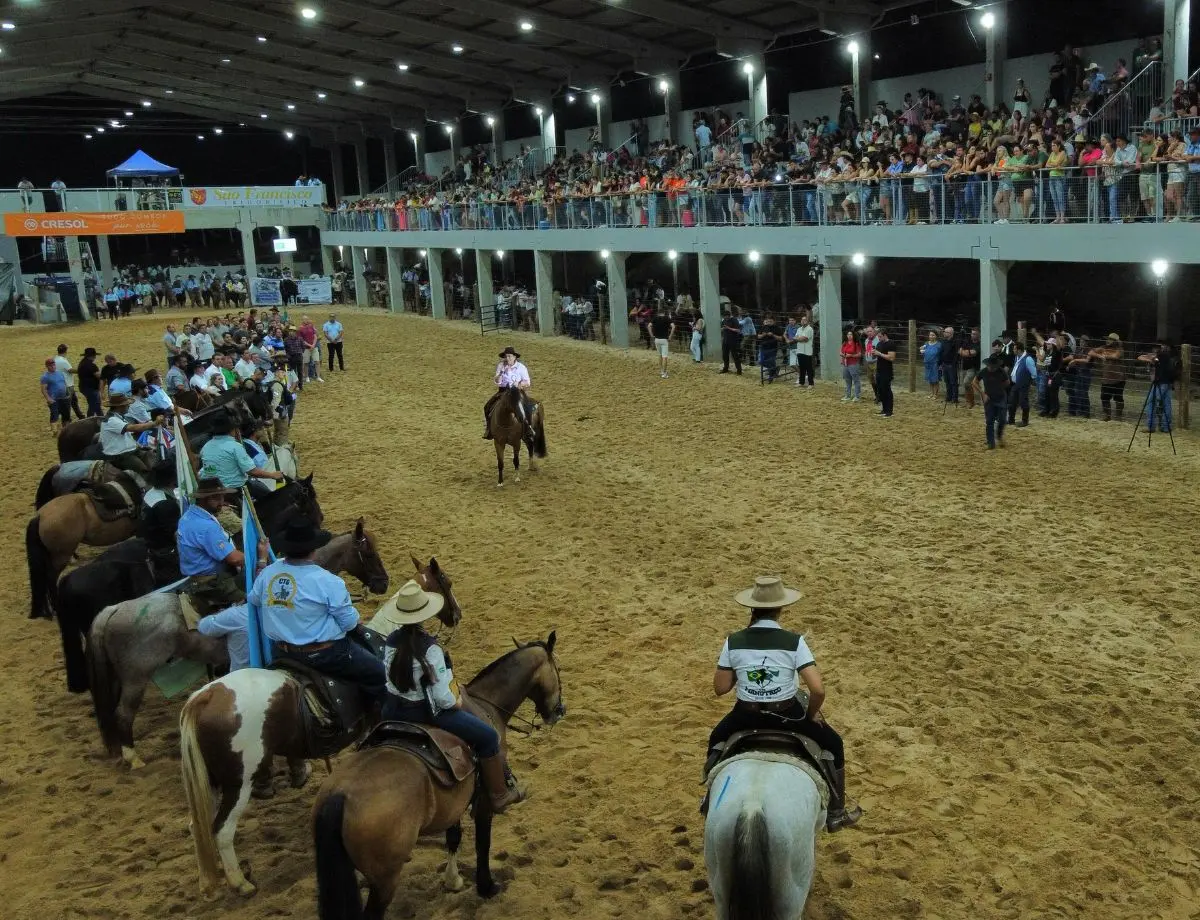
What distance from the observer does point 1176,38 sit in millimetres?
18922

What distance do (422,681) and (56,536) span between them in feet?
21.0

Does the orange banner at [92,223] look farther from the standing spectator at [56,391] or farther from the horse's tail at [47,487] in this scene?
the horse's tail at [47,487]

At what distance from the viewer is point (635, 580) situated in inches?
425

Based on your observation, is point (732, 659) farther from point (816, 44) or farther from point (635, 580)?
point (816, 44)

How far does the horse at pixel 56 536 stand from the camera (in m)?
9.84

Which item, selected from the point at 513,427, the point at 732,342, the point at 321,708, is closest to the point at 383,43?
the point at 732,342

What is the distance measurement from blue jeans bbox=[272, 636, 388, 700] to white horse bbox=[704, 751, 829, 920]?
7.71 feet

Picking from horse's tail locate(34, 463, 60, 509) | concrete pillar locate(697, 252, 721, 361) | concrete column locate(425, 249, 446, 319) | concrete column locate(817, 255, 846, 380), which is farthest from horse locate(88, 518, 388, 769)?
concrete column locate(425, 249, 446, 319)

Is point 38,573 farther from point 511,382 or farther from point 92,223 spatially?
point 92,223

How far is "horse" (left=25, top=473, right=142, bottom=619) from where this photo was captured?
9.84m

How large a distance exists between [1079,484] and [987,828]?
27.2ft

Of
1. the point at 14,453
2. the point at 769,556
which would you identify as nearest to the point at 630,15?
the point at 14,453

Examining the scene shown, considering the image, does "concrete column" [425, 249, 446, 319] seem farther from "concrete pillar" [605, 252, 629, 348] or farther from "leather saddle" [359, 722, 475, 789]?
"leather saddle" [359, 722, 475, 789]

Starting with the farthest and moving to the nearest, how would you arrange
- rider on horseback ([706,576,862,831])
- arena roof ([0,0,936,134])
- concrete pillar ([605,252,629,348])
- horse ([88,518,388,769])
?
concrete pillar ([605,252,629,348]), arena roof ([0,0,936,134]), horse ([88,518,388,769]), rider on horseback ([706,576,862,831])
